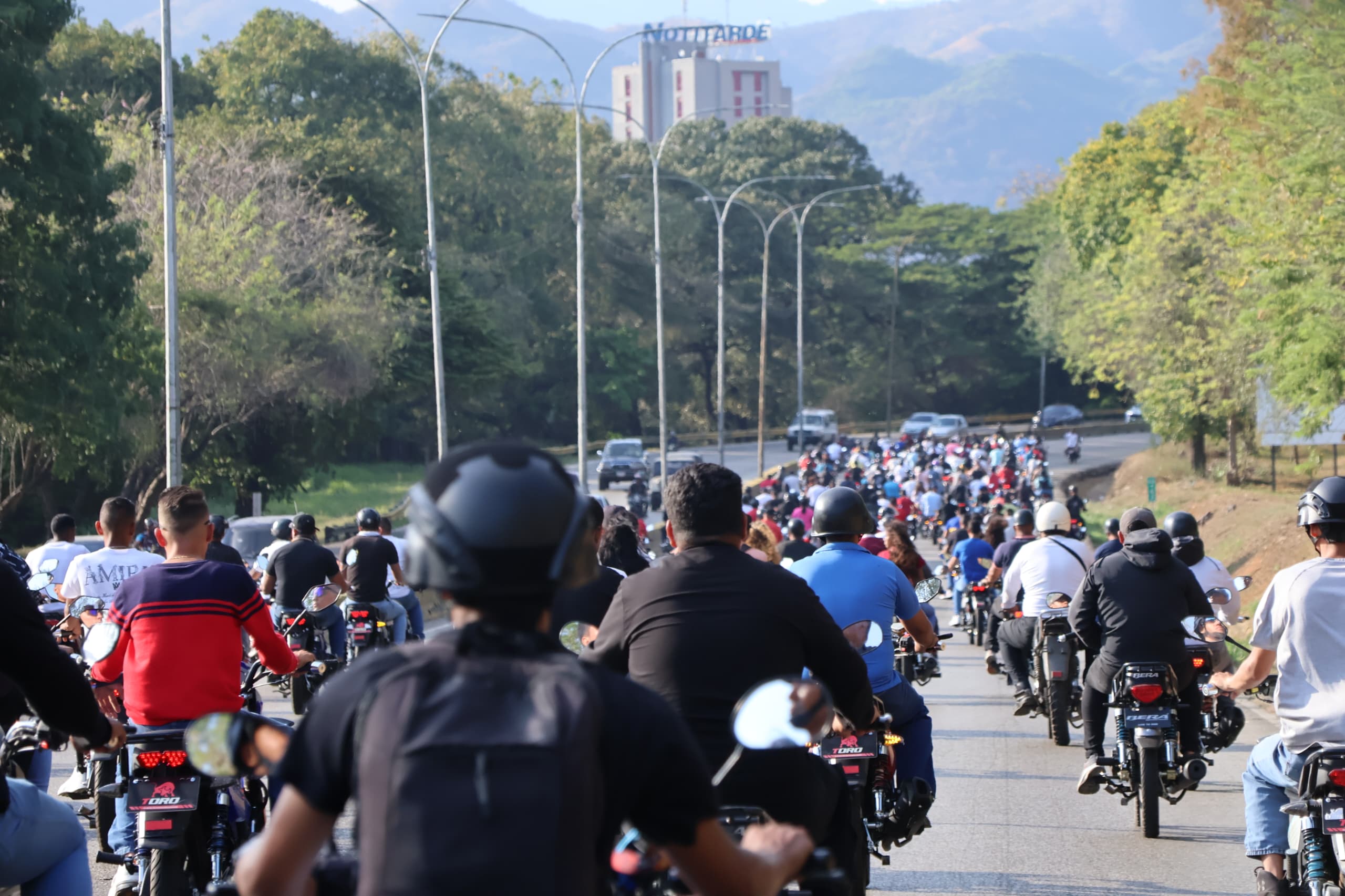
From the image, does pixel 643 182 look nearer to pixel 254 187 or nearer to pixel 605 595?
pixel 254 187

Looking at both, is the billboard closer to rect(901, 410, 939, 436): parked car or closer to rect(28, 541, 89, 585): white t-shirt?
rect(28, 541, 89, 585): white t-shirt

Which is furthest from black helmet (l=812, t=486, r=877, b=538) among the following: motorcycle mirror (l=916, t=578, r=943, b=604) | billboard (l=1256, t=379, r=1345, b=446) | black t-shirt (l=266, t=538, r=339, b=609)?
billboard (l=1256, t=379, r=1345, b=446)

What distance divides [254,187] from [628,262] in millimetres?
43942

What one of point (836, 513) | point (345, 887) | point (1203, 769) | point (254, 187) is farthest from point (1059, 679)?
point (254, 187)

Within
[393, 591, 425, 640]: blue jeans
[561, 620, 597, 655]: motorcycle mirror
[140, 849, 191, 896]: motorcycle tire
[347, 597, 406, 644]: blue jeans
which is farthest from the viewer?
[393, 591, 425, 640]: blue jeans

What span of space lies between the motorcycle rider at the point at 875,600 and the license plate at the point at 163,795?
244cm

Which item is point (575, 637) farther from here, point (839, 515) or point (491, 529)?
point (491, 529)

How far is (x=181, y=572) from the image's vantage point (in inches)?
242

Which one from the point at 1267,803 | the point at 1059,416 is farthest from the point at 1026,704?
the point at 1059,416

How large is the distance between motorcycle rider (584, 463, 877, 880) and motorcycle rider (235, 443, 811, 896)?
1.78 m

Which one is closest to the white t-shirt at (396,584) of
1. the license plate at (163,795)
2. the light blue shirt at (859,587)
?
the light blue shirt at (859,587)

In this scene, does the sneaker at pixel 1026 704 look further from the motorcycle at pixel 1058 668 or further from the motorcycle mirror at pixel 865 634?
the motorcycle mirror at pixel 865 634

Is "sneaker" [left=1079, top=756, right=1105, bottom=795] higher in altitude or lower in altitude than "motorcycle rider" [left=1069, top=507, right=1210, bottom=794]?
lower

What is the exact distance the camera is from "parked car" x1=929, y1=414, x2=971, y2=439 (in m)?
85.4
